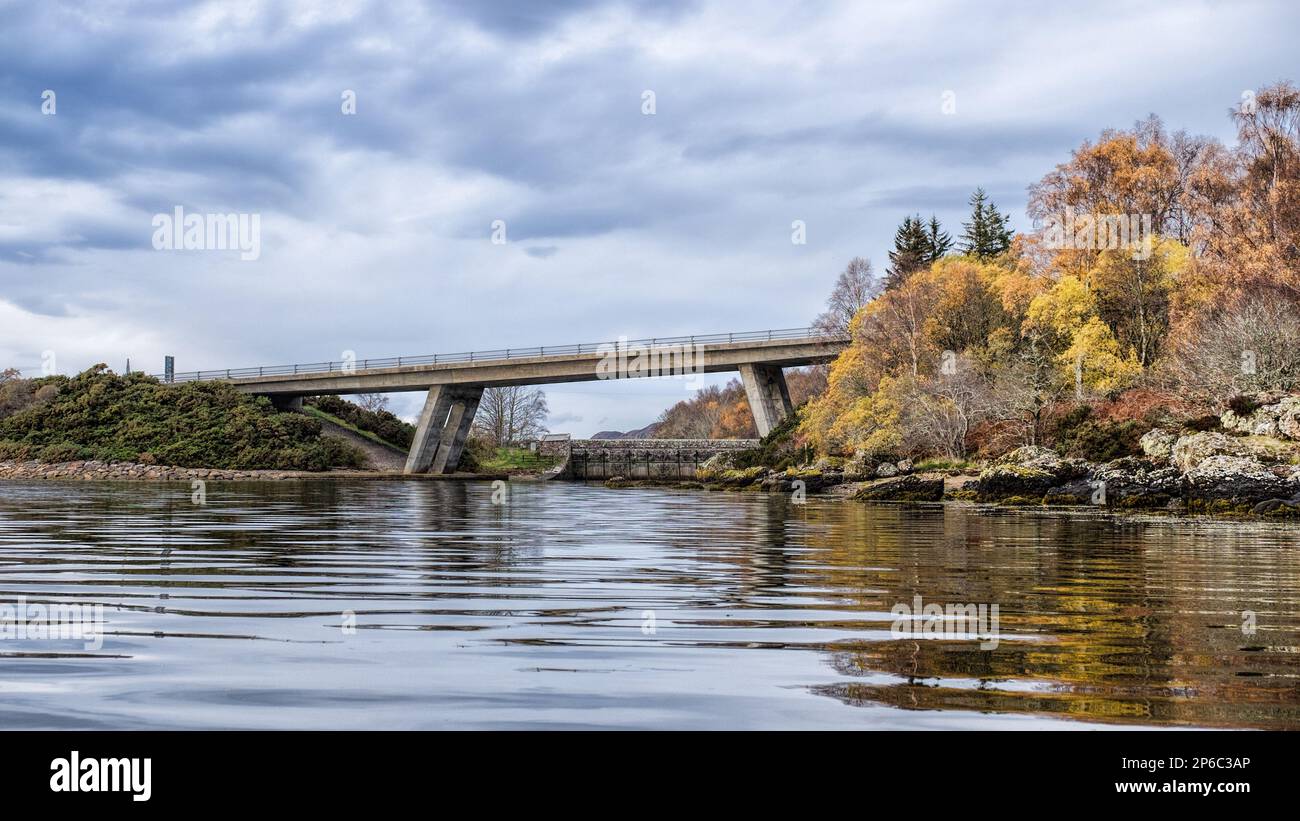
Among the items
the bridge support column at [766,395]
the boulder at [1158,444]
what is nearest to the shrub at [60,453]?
the bridge support column at [766,395]

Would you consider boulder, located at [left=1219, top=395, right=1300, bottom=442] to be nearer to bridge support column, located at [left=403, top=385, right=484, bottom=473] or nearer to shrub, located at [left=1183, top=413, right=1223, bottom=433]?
shrub, located at [left=1183, top=413, right=1223, bottom=433]

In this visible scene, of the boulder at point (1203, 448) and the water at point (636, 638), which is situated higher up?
the boulder at point (1203, 448)

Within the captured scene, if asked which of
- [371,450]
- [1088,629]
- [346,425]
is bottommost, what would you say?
[1088,629]

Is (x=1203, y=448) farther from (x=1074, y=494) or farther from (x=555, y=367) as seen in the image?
(x=555, y=367)

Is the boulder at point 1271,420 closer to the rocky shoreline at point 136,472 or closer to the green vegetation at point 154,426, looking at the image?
the rocky shoreline at point 136,472

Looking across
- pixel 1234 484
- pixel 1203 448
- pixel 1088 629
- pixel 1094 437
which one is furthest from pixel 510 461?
pixel 1088 629

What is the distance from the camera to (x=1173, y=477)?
1382 inches

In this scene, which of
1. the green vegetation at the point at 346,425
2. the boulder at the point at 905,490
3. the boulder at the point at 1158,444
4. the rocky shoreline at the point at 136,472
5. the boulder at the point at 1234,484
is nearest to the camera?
the boulder at the point at 1234,484

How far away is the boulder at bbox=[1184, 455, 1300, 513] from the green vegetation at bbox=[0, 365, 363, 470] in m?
73.9

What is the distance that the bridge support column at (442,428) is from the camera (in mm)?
94312

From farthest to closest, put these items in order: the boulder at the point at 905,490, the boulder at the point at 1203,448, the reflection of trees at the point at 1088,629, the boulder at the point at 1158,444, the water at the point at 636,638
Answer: the boulder at the point at 905,490, the boulder at the point at 1158,444, the boulder at the point at 1203,448, the reflection of trees at the point at 1088,629, the water at the point at 636,638

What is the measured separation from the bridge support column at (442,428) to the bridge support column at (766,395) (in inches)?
1062

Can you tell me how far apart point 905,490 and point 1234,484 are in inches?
544

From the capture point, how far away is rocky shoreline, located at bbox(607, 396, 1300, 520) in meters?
31.8
